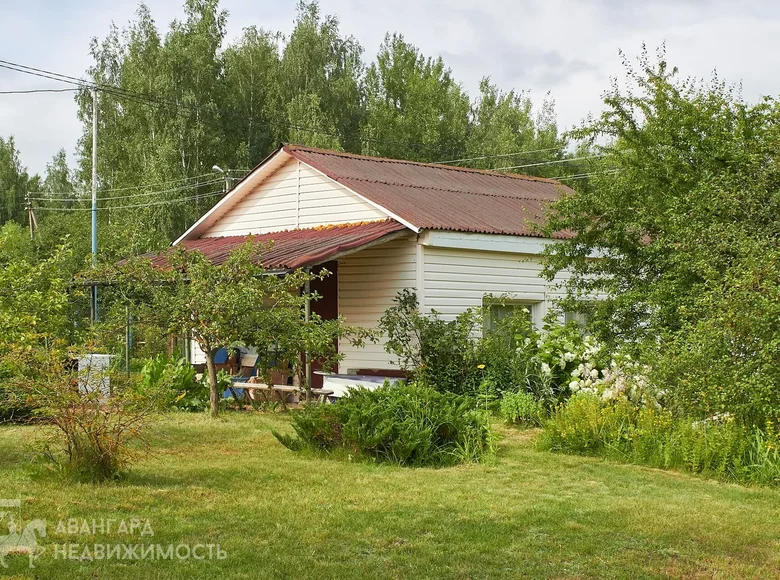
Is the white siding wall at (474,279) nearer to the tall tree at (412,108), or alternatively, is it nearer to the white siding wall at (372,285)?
the white siding wall at (372,285)

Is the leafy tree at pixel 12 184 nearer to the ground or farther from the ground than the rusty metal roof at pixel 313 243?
farther from the ground

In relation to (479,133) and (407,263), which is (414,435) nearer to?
(407,263)

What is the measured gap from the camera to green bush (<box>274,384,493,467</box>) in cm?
949

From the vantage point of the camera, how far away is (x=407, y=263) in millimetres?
15633

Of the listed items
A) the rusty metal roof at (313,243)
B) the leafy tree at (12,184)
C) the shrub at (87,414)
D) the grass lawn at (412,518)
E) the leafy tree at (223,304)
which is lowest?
the grass lawn at (412,518)

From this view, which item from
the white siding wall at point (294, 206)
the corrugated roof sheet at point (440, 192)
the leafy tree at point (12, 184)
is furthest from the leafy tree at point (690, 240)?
the leafy tree at point (12, 184)

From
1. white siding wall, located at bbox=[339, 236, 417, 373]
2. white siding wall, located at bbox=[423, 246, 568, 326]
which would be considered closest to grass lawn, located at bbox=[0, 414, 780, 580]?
white siding wall, located at bbox=[423, 246, 568, 326]

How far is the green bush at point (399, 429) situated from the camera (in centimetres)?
949

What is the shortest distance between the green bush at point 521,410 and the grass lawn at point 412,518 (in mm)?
2758

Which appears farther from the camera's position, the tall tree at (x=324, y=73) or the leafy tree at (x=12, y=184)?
the leafy tree at (x=12, y=184)

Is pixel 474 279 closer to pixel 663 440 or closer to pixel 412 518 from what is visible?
pixel 663 440

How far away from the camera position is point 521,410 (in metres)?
12.6

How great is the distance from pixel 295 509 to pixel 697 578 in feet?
9.94

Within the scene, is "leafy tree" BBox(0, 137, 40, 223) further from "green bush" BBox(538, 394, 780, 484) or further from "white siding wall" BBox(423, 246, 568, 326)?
"green bush" BBox(538, 394, 780, 484)
